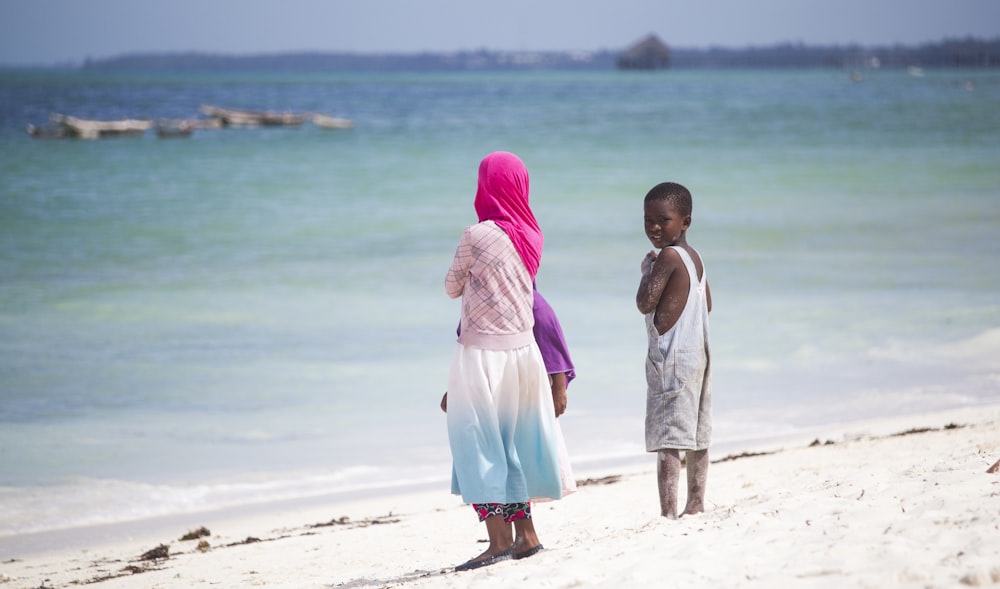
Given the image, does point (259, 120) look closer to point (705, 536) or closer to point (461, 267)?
point (461, 267)

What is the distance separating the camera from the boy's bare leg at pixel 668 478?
4.37m

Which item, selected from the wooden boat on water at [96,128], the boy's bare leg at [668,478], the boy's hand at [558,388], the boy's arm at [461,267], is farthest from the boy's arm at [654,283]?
the wooden boat on water at [96,128]

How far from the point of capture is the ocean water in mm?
7605

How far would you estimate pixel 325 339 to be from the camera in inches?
449

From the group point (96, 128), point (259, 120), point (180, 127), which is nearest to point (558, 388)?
point (96, 128)

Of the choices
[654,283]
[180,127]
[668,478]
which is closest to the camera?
[654,283]

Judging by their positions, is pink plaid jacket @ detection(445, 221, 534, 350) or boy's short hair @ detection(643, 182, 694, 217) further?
boy's short hair @ detection(643, 182, 694, 217)

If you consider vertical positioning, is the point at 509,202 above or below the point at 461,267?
above

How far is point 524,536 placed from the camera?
13.6 ft

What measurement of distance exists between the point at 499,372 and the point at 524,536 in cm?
64

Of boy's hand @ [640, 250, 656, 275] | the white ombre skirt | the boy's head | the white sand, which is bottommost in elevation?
the white sand

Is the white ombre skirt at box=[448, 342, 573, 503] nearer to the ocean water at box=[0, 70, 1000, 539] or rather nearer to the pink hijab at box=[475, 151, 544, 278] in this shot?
the pink hijab at box=[475, 151, 544, 278]

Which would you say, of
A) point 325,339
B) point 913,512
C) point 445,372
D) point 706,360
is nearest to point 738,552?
point 913,512

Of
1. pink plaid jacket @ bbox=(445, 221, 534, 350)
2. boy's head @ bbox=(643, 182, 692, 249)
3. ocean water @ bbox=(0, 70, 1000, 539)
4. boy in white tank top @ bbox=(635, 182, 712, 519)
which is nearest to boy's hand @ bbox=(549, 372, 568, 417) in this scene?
pink plaid jacket @ bbox=(445, 221, 534, 350)
